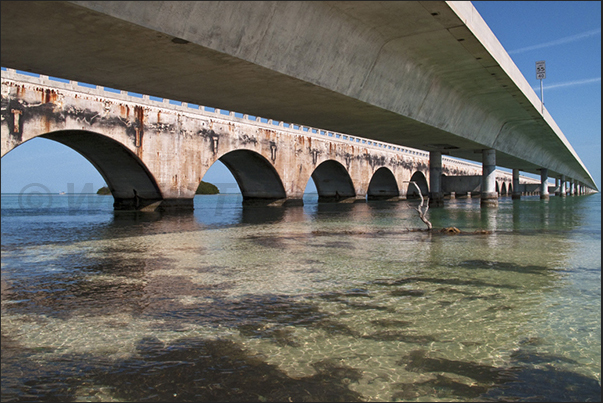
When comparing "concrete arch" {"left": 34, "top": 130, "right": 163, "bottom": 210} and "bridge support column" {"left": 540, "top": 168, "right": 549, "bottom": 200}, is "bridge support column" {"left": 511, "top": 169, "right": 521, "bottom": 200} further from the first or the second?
"concrete arch" {"left": 34, "top": 130, "right": 163, "bottom": 210}

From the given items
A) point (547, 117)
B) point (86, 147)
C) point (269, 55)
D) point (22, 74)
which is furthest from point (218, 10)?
point (547, 117)

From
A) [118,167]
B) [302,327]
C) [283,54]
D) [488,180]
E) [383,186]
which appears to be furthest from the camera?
[383,186]

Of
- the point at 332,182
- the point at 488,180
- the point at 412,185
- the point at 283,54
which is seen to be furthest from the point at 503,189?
the point at 283,54

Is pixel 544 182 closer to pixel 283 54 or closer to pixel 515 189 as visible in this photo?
pixel 515 189

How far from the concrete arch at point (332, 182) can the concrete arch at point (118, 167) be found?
2097 cm

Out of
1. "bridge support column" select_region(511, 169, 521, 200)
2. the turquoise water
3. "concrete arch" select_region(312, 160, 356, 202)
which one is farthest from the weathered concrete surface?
"bridge support column" select_region(511, 169, 521, 200)

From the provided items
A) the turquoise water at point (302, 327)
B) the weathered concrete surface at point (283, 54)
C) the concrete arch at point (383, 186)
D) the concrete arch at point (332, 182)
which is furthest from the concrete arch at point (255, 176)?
the turquoise water at point (302, 327)

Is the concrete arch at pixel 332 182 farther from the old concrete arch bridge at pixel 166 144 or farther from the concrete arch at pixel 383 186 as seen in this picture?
the concrete arch at pixel 383 186

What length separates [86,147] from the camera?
30.2 metres

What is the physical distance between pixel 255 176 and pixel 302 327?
36.8 metres

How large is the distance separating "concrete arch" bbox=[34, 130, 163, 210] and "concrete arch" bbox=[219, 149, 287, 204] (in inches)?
311

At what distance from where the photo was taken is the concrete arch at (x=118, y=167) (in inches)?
1126

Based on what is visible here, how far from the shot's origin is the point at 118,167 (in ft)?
105

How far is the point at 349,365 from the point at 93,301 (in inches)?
189
